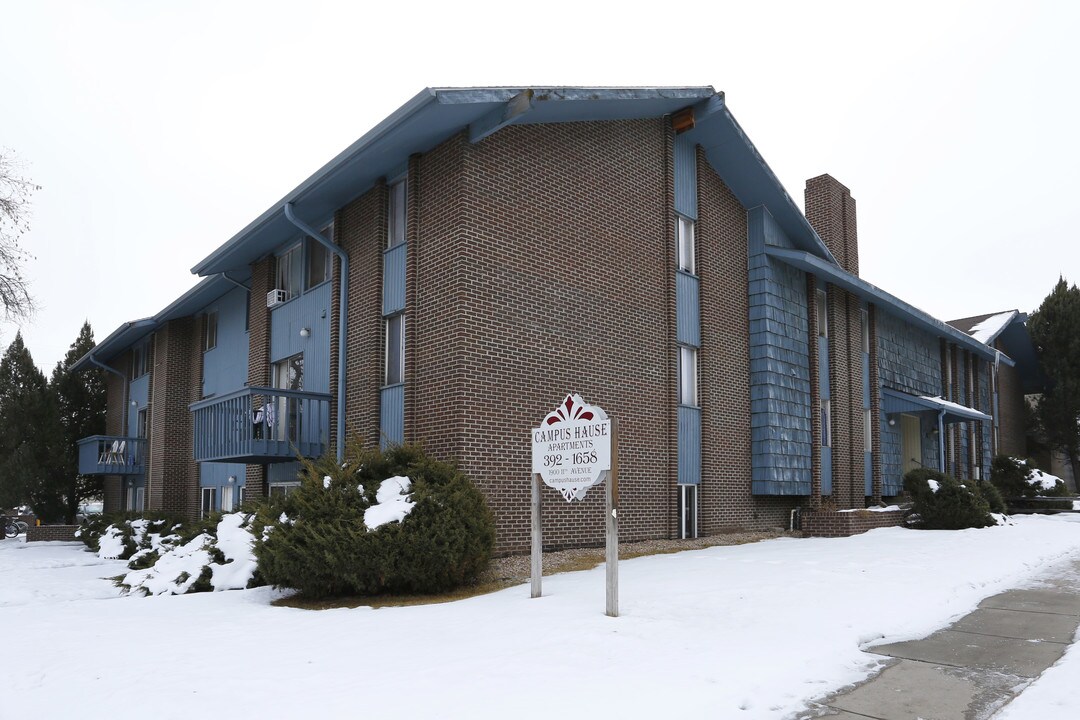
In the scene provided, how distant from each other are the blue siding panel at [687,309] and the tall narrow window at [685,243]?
0.28 m

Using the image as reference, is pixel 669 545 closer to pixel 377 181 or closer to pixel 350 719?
pixel 377 181

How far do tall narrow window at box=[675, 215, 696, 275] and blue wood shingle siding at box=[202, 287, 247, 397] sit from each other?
11.6 m

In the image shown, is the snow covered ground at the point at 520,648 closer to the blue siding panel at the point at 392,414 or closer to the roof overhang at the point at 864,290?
the blue siding panel at the point at 392,414

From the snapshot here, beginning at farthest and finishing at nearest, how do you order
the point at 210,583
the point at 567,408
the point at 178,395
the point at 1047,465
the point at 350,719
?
the point at 1047,465
the point at 178,395
the point at 210,583
the point at 567,408
the point at 350,719

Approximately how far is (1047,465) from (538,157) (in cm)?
3500

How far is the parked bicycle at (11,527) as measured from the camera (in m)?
30.0

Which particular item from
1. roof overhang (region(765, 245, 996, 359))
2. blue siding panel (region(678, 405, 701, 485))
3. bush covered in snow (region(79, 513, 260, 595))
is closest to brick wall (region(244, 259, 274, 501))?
bush covered in snow (region(79, 513, 260, 595))

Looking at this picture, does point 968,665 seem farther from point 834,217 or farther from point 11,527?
point 11,527

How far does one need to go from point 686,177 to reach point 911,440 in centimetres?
1425

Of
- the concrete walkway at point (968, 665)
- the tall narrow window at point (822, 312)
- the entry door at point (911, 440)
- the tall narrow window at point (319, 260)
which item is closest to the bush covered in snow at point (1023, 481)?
the entry door at point (911, 440)

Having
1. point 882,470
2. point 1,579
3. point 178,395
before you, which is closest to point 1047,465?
point 882,470

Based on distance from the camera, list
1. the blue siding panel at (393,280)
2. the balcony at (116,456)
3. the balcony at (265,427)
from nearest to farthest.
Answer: the blue siding panel at (393,280) → the balcony at (265,427) → the balcony at (116,456)

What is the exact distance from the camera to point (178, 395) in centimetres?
2533

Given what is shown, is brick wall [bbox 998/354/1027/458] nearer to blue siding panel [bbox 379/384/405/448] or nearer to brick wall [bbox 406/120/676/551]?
brick wall [bbox 406/120/676/551]
